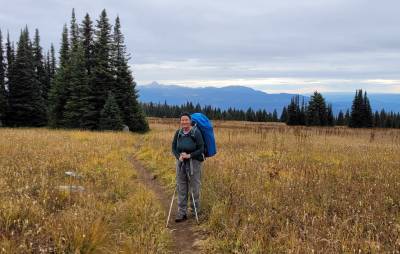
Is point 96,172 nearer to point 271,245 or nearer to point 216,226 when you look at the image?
point 216,226

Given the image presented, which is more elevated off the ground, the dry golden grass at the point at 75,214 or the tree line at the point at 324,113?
the tree line at the point at 324,113

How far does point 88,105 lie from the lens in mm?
36656

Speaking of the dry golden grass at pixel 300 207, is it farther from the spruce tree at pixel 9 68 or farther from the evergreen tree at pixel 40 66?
the evergreen tree at pixel 40 66

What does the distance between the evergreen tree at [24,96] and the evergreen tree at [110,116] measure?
1417 centimetres

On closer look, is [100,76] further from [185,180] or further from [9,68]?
[185,180]

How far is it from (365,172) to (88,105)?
99.2 ft

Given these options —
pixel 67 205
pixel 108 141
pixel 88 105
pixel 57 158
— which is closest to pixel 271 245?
pixel 67 205

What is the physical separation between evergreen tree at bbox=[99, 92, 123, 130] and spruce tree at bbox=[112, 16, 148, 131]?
230 cm

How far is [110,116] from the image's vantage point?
3438 cm

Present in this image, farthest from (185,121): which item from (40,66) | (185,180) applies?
(40,66)

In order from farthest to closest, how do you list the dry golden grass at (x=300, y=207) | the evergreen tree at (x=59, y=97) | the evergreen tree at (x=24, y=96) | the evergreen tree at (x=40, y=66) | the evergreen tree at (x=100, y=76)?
the evergreen tree at (x=40, y=66) < the evergreen tree at (x=24, y=96) < the evergreen tree at (x=59, y=97) < the evergreen tree at (x=100, y=76) < the dry golden grass at (x=300, y=207)

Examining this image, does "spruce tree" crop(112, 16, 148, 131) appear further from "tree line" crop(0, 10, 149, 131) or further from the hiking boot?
the hiking boot

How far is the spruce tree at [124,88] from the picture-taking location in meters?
37.4

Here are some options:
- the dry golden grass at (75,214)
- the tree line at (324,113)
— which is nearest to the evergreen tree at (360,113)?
the tree line at (324,113)
